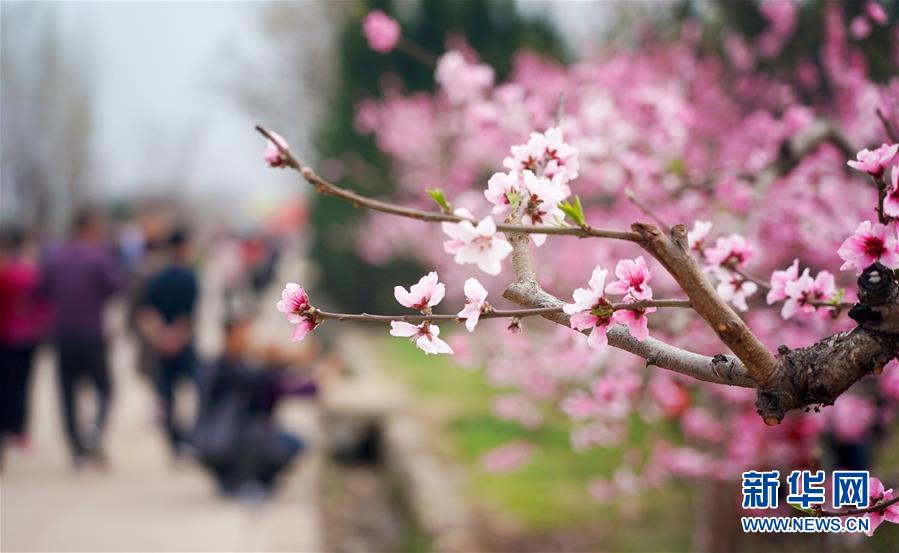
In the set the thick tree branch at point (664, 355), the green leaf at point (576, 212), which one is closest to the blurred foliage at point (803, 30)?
the thick tree branch at point (664, 355)

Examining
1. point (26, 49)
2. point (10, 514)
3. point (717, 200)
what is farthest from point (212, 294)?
point (717, 200)

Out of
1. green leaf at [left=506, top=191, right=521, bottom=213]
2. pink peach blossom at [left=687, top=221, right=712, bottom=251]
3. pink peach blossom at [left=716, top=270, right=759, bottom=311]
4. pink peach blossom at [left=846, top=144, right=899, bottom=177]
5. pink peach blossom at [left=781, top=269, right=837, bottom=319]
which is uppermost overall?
pink peach blossom at [left=687, top=221, right=712, bottom=251]

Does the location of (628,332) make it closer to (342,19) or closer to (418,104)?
(418,104)

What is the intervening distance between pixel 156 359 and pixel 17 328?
42.8 inches

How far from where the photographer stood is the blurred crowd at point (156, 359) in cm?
587

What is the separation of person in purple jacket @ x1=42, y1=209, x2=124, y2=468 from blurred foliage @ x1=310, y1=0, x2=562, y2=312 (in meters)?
8.35

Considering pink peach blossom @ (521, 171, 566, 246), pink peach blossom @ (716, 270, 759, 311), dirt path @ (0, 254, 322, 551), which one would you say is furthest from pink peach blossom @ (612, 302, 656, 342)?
dirt path @ (0, 254, 322, 551)

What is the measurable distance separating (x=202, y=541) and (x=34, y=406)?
4421 millimetres

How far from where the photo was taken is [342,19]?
54.9 feet

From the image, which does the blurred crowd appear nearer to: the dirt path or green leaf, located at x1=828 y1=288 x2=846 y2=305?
the dirt path

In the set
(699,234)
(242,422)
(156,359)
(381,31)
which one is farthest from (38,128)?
(699,234)

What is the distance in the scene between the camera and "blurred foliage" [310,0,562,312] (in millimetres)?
14609

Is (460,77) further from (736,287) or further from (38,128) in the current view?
(38,128)

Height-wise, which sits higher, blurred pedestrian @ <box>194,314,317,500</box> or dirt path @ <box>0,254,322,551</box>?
blurred pedestrian @ <box>194,314,317,500</box>
